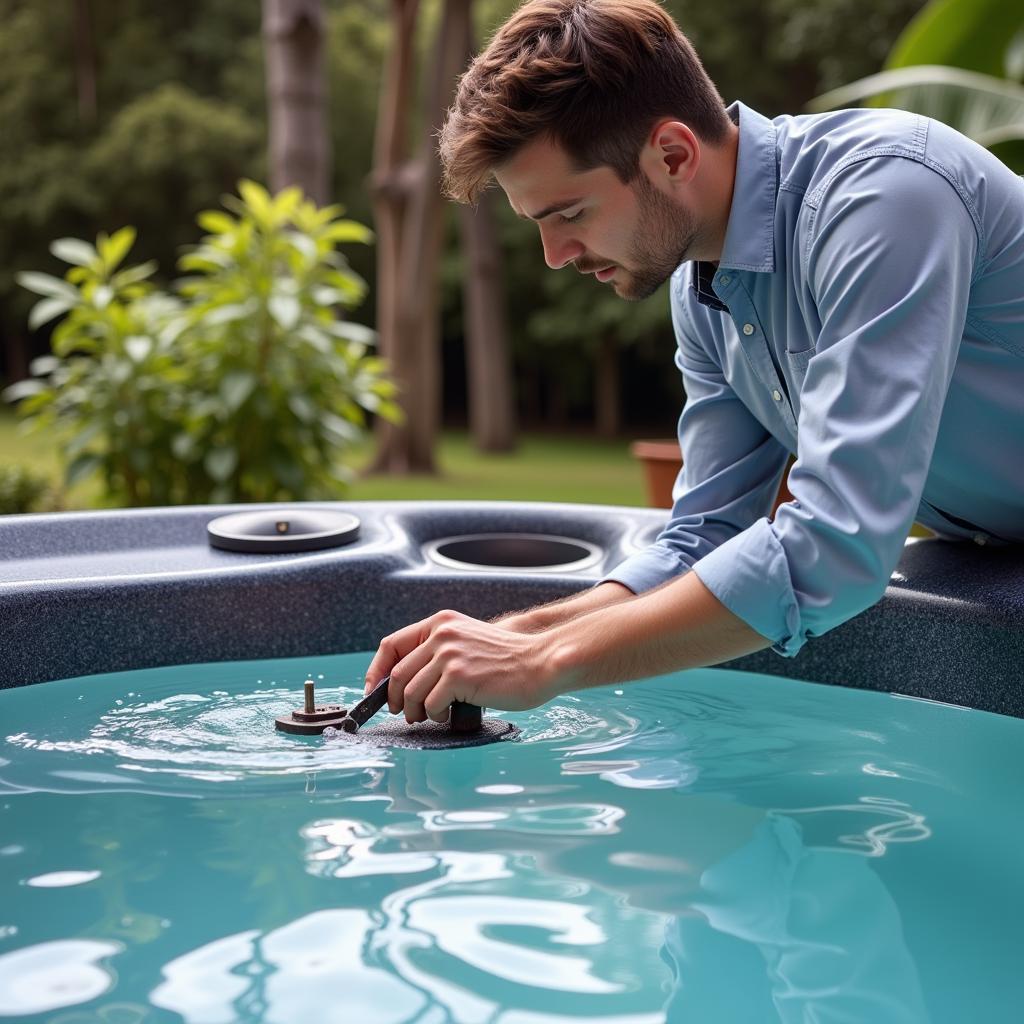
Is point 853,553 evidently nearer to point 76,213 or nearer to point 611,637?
point 611,637

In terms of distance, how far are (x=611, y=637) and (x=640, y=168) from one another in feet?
2.10

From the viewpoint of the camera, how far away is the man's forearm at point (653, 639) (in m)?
1.58

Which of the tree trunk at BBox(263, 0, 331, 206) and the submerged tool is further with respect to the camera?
the tree trunk at BBox(263, 0, 331, 206)

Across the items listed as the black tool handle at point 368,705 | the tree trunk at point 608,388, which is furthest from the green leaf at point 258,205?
the tree trunk at point 608,388

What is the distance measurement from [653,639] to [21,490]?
527 centimetres

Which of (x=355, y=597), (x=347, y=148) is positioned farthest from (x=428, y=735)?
(x=347, y=148)

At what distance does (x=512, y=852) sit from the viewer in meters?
1.60

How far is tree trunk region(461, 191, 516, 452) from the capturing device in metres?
12.1

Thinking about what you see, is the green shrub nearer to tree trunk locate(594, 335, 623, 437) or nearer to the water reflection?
the water reflection

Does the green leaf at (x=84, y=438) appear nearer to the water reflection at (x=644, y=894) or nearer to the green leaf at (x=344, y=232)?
the green leaf at (x=344, y=232)

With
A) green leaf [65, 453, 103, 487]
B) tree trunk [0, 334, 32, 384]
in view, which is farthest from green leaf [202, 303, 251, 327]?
tree trunk [0, 334, 32, 384]

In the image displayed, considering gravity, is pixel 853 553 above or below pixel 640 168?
below

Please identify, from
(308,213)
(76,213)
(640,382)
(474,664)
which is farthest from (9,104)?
(474,664)

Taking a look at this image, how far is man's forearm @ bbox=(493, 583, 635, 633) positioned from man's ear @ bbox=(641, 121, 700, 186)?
606 mm
